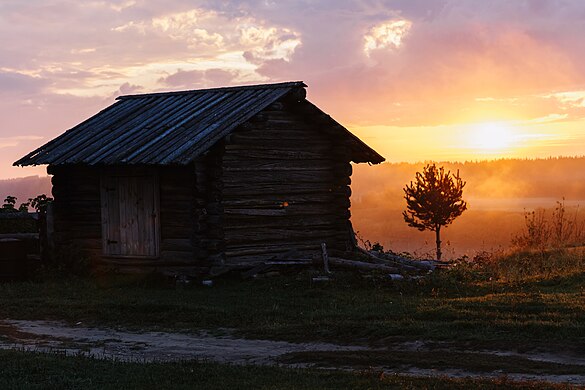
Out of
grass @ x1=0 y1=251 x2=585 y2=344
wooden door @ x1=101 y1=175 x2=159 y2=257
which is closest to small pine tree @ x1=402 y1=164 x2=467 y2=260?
grass @ x1=0 y1=251 x2=585 y2=344

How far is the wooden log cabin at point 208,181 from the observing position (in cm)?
1984

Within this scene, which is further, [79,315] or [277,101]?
[277,101]

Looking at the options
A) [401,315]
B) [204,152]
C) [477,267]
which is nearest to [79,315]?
[204,152]

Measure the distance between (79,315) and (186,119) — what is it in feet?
24.4

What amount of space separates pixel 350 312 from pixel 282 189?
733 centimetres

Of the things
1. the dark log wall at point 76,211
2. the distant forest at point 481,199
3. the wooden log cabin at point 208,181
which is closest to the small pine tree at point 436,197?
the distant forest at point 481,199

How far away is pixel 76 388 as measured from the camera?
31.2ft

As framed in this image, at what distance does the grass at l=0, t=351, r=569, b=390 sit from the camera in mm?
9148

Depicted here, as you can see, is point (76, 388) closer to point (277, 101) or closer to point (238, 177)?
point (238, 177)

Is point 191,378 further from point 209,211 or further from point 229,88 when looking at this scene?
point 229,88

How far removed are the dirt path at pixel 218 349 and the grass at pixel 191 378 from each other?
1.97ft

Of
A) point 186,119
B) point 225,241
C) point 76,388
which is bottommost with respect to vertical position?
point 76,388

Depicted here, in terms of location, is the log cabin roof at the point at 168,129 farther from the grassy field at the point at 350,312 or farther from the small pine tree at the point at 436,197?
the small pine tree at the point at 436,197

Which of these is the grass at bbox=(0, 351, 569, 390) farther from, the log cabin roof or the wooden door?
the wooden door
